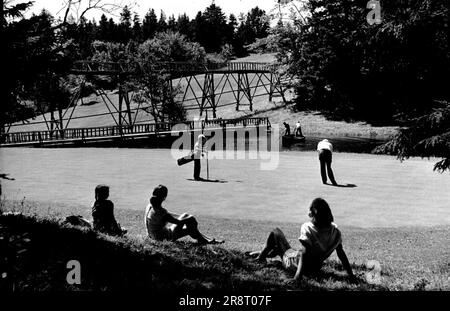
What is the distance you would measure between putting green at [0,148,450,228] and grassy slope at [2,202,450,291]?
1.77 meters

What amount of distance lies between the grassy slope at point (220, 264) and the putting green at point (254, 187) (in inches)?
69.7

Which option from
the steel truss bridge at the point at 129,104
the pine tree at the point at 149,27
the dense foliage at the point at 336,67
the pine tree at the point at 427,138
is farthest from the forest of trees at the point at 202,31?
the pine tree at the point at 427,138

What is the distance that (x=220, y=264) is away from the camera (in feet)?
27.1

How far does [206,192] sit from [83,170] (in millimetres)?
7458

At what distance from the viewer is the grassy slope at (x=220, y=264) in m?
6.91

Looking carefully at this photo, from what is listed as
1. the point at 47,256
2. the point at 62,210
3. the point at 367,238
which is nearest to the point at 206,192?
the point at 62,210

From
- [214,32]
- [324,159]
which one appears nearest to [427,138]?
[324,159]

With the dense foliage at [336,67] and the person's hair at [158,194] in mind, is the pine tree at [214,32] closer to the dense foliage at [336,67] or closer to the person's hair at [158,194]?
the dense foliage at [336,67]

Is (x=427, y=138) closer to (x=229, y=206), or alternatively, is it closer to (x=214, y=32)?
(x=229, y=206)

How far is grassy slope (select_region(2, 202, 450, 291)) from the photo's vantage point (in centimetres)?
691

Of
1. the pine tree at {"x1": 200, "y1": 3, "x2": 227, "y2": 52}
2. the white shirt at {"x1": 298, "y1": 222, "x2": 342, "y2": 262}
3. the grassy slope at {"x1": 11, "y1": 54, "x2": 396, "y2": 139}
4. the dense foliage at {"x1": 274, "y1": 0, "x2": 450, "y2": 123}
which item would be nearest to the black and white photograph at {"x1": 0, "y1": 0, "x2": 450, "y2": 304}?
the white shirt at {"x1": 298, "y1": 222, "x2": 342, "y2": 262}

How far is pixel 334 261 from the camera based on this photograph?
902cm
